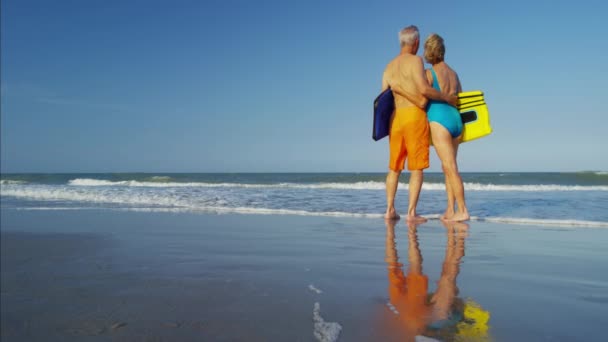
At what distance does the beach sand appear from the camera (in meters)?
1.25

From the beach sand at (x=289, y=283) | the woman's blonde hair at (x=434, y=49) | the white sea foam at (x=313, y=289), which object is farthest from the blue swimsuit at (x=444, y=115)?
the white sea foam at (x=313, y=289)

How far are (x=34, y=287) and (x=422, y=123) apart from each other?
3.65 m

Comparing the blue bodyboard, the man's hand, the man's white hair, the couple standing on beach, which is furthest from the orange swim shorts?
the man's white hair

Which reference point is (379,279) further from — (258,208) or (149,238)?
(258,208)

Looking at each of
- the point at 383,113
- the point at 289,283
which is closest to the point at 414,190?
the point at 383,113

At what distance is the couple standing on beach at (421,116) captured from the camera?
166 inches

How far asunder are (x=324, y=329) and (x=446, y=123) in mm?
3581

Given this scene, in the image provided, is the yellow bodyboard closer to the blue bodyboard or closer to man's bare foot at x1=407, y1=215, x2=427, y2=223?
the blue bodyboard

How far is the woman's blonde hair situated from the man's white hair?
140 mm

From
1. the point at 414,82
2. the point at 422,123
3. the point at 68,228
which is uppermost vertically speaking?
the point at 414,82

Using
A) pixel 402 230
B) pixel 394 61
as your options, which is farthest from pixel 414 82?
pixel 402 230

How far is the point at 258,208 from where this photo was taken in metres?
5.68

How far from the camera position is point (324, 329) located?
48.3 inches

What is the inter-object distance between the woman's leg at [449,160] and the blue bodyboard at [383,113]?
48cm
